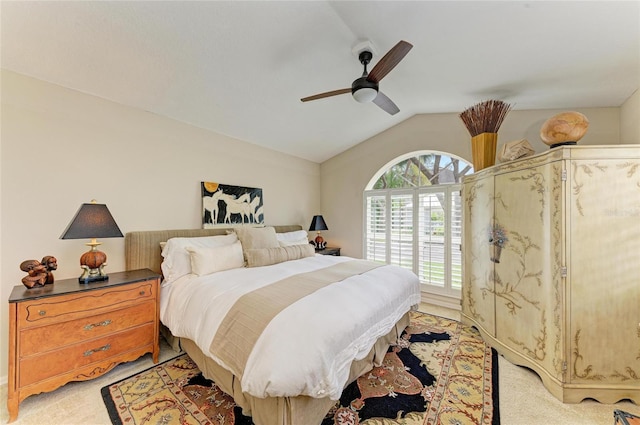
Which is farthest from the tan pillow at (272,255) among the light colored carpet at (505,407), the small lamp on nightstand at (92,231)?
the light colored carpet at (505,407)

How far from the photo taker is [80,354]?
1908 mm

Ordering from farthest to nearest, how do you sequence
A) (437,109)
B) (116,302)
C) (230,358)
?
(437,109) → (116,302) → (230,358)

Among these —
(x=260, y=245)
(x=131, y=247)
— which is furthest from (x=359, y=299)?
(x=131, y=247)

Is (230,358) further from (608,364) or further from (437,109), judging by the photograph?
(437,109)

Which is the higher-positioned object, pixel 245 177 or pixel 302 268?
pixel 245 177

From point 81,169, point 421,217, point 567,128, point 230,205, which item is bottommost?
point 421,217

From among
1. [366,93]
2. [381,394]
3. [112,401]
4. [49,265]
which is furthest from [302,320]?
[49,265]

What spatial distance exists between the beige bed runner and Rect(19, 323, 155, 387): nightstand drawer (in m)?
0.98

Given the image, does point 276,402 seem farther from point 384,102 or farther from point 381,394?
point 384,102

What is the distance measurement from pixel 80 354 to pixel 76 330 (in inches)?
7.6

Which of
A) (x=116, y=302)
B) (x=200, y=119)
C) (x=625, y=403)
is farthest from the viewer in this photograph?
(x=200, y=119)

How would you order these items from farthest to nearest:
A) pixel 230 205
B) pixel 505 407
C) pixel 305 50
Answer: pixel 230 205, pixel 305 50, pixel 505 407

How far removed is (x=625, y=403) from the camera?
1807mm

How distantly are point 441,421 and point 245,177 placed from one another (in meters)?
3.46
